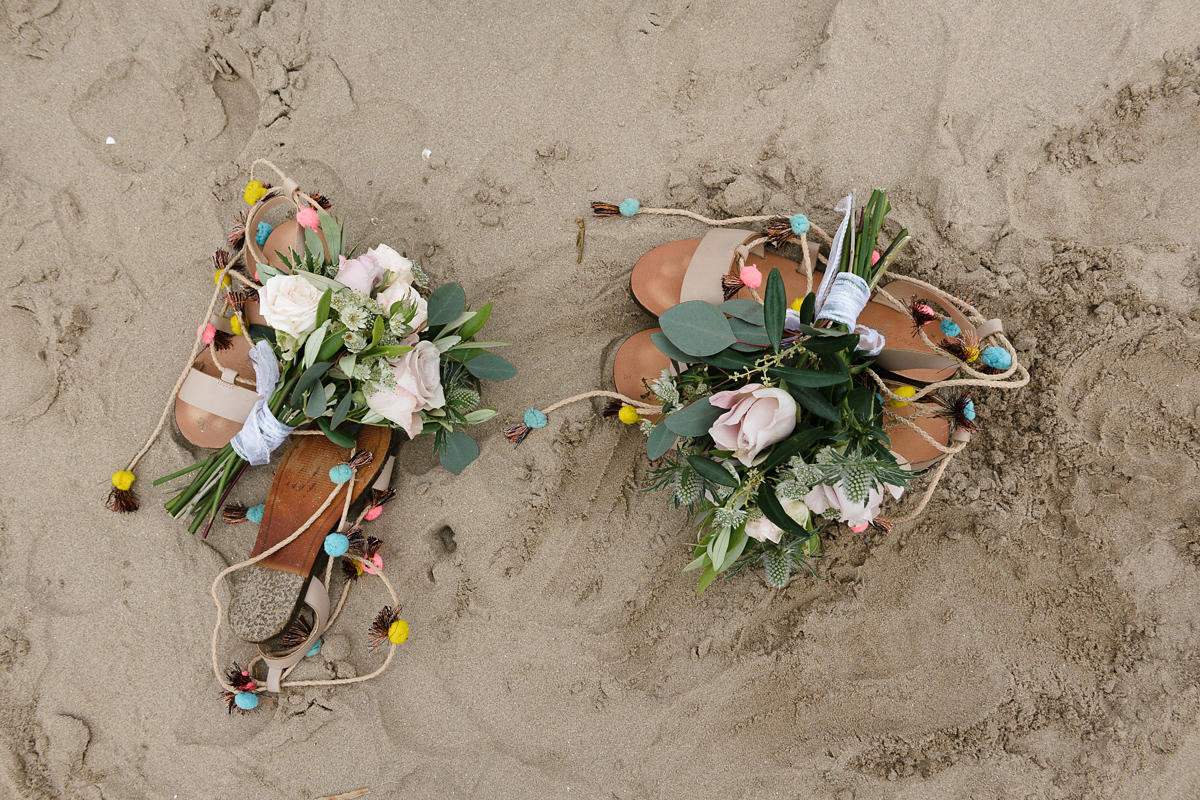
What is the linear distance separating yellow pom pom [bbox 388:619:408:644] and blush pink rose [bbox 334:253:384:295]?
85 cm

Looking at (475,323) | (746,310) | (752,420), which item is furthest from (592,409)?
(752,420)

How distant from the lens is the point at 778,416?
1286 mm

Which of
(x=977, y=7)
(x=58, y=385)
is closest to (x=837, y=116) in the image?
(x=977, y=7)

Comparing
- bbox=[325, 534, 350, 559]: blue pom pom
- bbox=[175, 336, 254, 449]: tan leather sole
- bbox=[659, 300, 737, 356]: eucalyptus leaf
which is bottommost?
bbox=[325, 534, 350, 559]: blue pom pom

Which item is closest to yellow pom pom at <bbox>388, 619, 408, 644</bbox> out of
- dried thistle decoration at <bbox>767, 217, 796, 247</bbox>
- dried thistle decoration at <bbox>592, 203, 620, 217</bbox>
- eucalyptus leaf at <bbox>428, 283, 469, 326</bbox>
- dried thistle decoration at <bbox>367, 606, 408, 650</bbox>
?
dried thistle decoration at <bbox>367, 606, 408, 650</bbox>

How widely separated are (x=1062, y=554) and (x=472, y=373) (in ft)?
5.52

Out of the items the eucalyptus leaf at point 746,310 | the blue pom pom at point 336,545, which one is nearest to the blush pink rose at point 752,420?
the eucalyptus leaf at point 746,310

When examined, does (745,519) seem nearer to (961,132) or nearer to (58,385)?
(961,132)

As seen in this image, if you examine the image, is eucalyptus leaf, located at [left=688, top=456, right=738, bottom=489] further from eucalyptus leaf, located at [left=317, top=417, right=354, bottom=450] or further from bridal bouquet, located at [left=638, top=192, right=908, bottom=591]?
eucalyptus leaf, located at [left=317, top=417, right=354, bottom=450]

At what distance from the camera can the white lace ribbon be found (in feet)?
4.95

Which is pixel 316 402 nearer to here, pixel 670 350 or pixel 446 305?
pixel 446 305

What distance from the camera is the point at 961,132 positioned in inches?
73.3

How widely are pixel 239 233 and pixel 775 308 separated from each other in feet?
4.58

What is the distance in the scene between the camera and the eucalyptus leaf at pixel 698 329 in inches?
58.7
